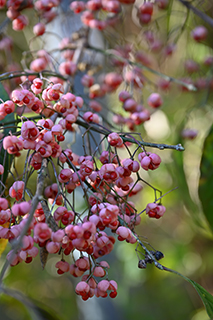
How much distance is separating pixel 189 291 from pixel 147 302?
262mm

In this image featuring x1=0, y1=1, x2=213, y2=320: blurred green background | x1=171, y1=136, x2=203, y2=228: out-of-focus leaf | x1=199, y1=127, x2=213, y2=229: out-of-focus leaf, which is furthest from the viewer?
x1=0, y1=1, x2=213, y2=320: blurred green background

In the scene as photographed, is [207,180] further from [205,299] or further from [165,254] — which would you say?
[165,254]

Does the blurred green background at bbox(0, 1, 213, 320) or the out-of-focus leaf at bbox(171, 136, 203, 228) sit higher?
the out-of-focus leaf at bbox(171, 136, 203, 228)

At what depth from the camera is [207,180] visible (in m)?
0.83

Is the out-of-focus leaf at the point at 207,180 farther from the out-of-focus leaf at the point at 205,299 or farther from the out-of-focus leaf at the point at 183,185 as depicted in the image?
the out-of-focus leaf at the point at 205,299

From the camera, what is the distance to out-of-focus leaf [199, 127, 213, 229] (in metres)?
0.82

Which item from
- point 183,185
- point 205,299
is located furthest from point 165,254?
point 205,299

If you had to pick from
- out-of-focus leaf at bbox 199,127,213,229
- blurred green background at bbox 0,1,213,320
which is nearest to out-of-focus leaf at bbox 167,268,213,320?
out-of-focus leaf at bbox 199,127,213,229

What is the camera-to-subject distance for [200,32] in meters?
1.08

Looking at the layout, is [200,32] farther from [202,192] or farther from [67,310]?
[67,310]

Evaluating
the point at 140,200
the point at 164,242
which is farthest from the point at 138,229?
the point at 140,200

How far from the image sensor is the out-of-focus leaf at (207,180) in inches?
32.3

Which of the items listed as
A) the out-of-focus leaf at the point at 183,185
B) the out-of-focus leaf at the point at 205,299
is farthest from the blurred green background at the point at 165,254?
the out-of-focus leaf at the point at 205,299

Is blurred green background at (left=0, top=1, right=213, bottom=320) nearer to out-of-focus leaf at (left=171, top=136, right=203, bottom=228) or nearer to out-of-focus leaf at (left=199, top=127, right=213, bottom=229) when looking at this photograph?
out-of-focus leaf at (left=171, top=136, right=203, bottom=228)
